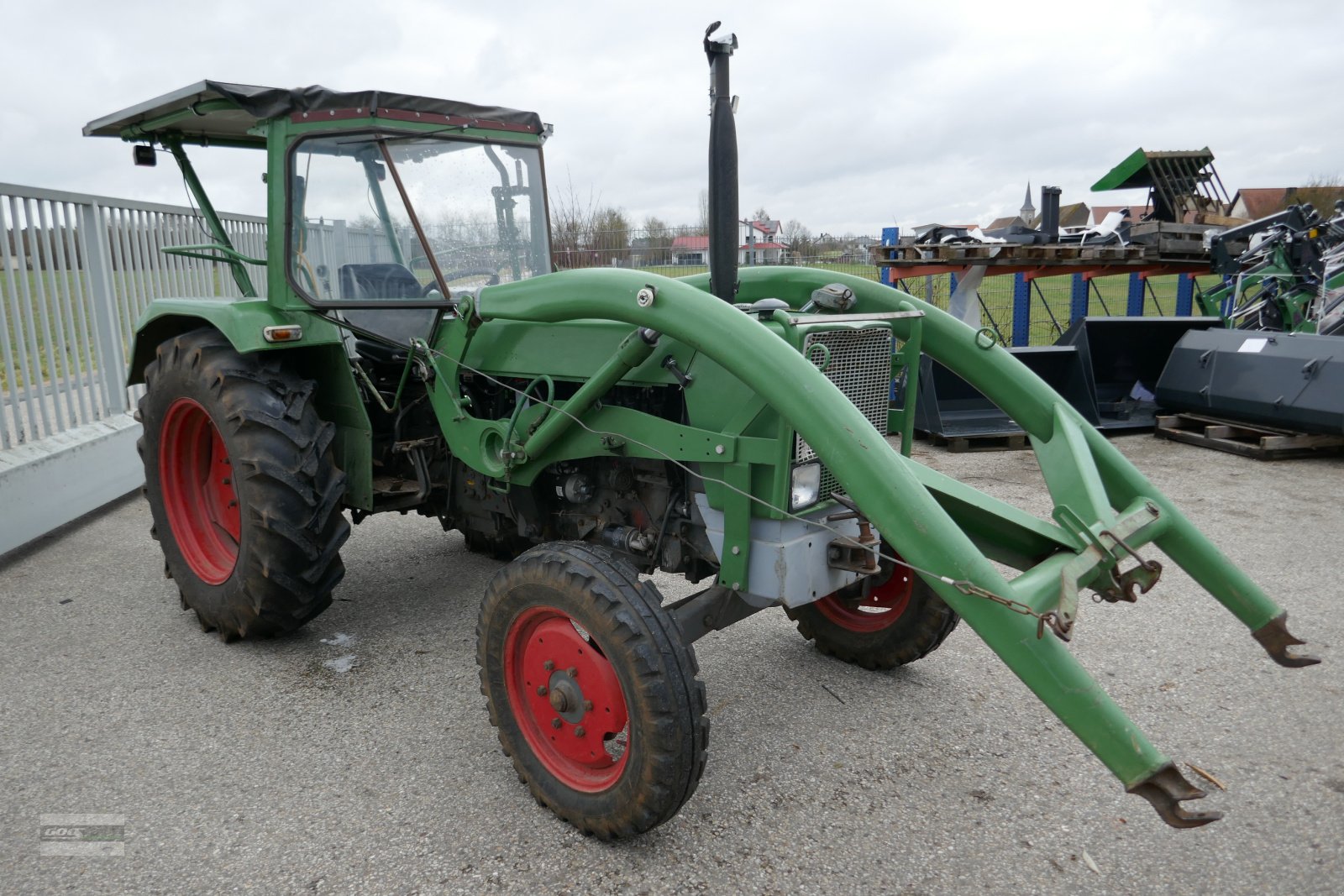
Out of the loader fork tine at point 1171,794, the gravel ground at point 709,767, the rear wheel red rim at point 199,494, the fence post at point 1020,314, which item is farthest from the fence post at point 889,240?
the loader fork tine at point 1171,794

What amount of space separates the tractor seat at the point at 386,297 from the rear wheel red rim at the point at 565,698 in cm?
142

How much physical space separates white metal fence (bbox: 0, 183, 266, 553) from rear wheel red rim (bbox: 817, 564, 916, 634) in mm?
3758

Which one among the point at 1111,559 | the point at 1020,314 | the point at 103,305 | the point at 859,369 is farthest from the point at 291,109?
the point at 1020,314

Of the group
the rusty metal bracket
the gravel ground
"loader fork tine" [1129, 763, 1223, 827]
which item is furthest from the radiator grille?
"loader fork tine" [1129, 763, 1223, 827]

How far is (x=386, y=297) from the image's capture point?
11.5 ft

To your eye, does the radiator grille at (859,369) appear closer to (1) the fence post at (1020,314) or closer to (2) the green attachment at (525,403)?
(2) the green attachment at (525,403)

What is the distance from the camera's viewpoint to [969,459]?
23.0 feet

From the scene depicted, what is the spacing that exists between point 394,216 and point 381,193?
0.09 metres

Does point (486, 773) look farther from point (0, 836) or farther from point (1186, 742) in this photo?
point (1186, 742)

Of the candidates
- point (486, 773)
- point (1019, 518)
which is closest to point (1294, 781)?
point (1019, 518)

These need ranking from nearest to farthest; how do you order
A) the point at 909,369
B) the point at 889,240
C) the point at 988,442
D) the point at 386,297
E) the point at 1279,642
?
the point at 1279,642 → the point at 909,369 → the point at 386,297 → the point at 988,442 → the point at 889,240

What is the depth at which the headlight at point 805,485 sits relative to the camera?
8.32ft

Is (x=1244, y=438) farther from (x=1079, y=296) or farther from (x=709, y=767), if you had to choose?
(x=709, y=767)

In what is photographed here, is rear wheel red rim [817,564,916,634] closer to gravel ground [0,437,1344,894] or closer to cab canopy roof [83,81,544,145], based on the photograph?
gravel ground [0,437,1344,894]
